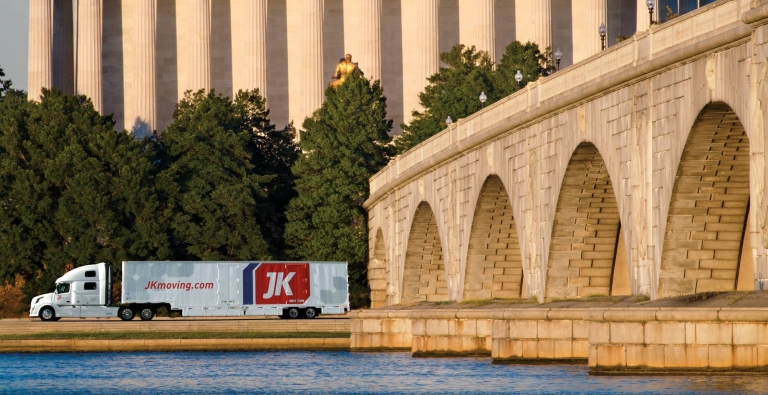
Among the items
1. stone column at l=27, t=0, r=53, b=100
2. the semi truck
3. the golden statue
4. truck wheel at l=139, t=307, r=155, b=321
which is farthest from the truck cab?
stone column at l=27, t=0, r=53, b=100

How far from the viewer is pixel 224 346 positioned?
8362 centimetres

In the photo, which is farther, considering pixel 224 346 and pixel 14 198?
pixel 14 198

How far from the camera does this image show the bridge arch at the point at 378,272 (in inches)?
4126

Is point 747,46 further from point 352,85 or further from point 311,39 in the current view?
point 311,39

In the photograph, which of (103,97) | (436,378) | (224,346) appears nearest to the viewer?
(436,378)

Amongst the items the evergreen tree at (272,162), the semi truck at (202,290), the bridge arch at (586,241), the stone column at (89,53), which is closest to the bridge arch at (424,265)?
the semi truck at (202,290)

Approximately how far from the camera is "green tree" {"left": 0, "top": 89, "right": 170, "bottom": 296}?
356 feet

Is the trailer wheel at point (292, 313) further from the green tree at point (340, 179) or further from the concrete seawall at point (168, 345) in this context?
the concrete seawall at point (168, 345)

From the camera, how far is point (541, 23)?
145750 mm

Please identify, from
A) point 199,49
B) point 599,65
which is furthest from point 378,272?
point 599,65

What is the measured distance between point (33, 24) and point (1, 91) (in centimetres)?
711

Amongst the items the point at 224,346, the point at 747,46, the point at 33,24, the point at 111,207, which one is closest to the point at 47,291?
the point at 111,207

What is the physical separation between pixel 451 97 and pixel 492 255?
1850 inches

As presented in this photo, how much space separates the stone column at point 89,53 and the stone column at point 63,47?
2461 millimetres
